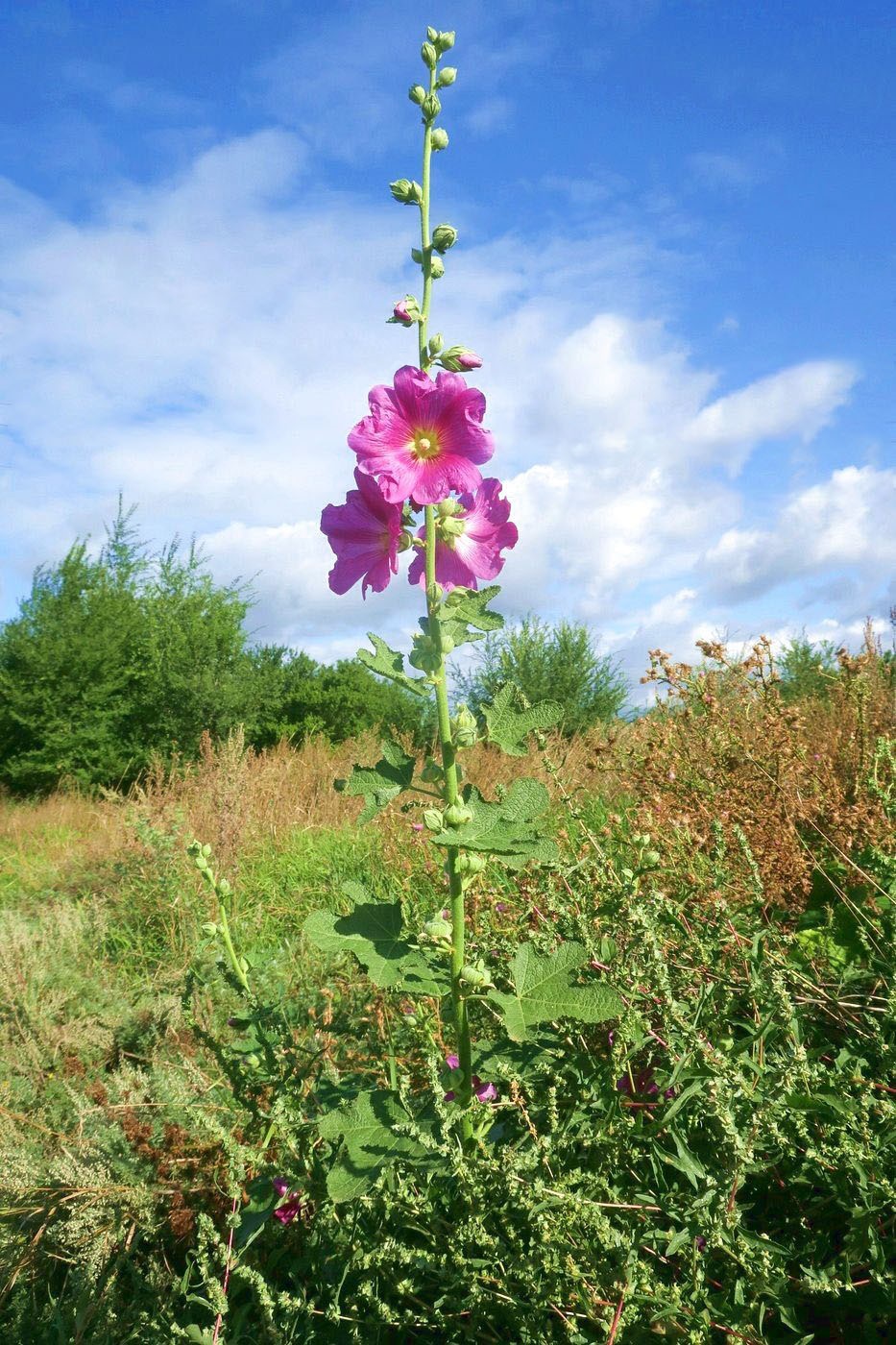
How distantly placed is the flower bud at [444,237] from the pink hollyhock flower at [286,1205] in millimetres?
1713

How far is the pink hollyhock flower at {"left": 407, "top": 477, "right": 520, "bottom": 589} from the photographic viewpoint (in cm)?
155

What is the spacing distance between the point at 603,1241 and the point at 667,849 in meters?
1.69

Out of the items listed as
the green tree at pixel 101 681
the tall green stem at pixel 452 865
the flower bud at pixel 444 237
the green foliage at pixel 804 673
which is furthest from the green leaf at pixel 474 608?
the green tree at pixel 101 681

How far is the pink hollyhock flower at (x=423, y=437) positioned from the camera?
1.45 metres

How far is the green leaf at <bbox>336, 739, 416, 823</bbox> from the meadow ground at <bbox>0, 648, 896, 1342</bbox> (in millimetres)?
472

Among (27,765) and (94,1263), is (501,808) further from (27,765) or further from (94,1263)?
(27,765)

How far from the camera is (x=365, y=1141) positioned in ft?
4.10

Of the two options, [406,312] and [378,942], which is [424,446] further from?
[378,942]

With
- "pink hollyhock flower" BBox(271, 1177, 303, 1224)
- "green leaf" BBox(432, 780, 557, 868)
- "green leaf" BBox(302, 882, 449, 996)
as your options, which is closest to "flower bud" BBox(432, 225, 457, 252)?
"green leaf" BBox(432, 780, 557, 868)

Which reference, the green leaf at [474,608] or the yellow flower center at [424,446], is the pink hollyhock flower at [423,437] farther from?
the green leaf at [474,608]

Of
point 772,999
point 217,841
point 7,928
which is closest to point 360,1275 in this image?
point 772,999

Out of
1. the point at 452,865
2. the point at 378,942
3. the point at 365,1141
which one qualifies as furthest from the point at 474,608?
the point at 365,1141

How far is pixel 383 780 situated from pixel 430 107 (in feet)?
4.21

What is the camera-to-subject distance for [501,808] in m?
1.34
